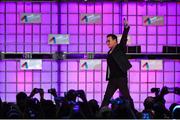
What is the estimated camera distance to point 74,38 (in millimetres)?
11258

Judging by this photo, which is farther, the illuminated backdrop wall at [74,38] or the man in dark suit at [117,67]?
the illuminated backdrop wall at [74,38]

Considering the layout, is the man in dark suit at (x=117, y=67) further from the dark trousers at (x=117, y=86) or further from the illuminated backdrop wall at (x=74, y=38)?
the illuminated backdrop wall at (x=74, y=38)

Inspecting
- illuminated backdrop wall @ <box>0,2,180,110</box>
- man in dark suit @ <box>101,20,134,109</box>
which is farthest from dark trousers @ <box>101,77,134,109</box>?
illuminated backdrop wall @ <box>0,2,180,110</box>

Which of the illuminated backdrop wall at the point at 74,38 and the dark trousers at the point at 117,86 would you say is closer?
the dark trousers at the point at 117,86

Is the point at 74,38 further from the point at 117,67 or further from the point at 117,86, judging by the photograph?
the point at 117,86

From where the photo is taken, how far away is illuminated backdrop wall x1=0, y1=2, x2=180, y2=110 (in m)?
11.2

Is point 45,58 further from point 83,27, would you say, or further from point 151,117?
point 151,117

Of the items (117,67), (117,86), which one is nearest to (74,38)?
(117,67)

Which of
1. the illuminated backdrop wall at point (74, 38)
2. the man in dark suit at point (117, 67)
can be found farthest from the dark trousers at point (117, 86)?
the illuminated backdrop wall at point (74, 38)

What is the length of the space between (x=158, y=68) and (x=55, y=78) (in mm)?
2227

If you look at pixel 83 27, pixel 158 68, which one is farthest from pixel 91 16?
pixel 158 68

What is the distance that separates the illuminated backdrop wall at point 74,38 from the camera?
1123 centimetres

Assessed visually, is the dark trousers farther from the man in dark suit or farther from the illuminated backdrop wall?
the illuminated backdrop wall

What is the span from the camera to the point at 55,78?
11.2 m
